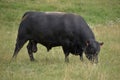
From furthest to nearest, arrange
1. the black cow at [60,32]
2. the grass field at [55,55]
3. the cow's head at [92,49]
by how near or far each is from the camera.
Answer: the black cow at [60,32]
the cow's head at [92,49]
the grass field at [55,55]

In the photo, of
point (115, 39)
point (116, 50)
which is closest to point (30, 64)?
point (116, 50)

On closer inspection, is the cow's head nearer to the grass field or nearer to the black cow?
the black cow

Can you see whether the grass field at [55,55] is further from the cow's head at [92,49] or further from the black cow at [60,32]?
the black cow at [60,32]

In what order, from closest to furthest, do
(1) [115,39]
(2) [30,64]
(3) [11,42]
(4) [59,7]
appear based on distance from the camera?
(2) [30,64] → (3) [11,42] → (1) [115,39] → (4) [59,7]

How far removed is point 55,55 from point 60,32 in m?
1.63

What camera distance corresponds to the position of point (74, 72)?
38.8 feet

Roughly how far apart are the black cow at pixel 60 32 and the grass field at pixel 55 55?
0.50 m

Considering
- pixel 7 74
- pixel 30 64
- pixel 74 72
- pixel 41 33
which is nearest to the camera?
pixel 7 74

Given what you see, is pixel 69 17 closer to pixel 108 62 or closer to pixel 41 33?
pixel 41 33

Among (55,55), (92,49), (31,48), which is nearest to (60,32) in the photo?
(92,49)

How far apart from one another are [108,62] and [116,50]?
9.26 feet

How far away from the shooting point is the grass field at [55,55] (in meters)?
11.6

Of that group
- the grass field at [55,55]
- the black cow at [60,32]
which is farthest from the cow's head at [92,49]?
the grass field at [55,55]

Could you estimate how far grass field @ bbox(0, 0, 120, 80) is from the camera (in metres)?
11.6
